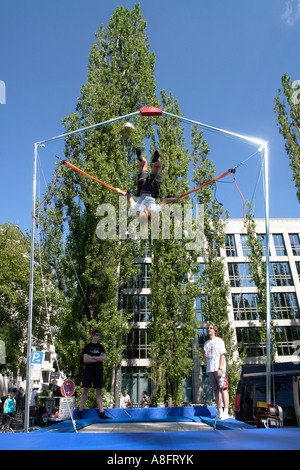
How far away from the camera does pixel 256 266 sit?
65.9 feet

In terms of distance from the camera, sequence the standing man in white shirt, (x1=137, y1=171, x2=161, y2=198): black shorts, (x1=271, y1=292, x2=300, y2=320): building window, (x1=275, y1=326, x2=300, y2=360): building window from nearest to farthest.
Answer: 1. the standing man in white shirt
2. (x1=137, y1=171, x2=161, y2=198): black shorts
3. (x1=275, y1=326, x2=300, y2=360): building window
4. (x1=271, y1=292, x2=300, y2=320): building window

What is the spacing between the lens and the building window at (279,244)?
28.2 metres

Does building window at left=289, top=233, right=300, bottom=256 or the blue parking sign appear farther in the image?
building window at left=289, top=233, right=300, bottom=256

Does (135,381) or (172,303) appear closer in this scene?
(172,303)

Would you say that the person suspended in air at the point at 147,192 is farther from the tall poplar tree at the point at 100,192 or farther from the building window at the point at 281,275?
the building window at the point at 281,275

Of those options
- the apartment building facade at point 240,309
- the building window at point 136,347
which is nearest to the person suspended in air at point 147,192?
the apartment building facade at point 240,309

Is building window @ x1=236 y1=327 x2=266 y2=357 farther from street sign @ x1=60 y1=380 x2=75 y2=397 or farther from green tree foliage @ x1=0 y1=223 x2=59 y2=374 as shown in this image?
street sign @ x1=60 y1=380 x2=75 y2=397

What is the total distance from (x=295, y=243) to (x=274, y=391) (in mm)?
24080

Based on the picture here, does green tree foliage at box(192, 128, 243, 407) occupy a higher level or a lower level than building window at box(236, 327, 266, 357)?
higher

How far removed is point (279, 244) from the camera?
1123 inches

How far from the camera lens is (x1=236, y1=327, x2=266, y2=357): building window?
24141 millimetres

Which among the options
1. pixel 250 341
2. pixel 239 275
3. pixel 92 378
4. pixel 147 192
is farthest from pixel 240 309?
pixel 92 378

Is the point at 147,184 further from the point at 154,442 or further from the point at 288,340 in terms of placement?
the point at 288,340

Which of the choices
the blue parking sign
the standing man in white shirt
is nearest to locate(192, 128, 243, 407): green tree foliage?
the blue parking sign
